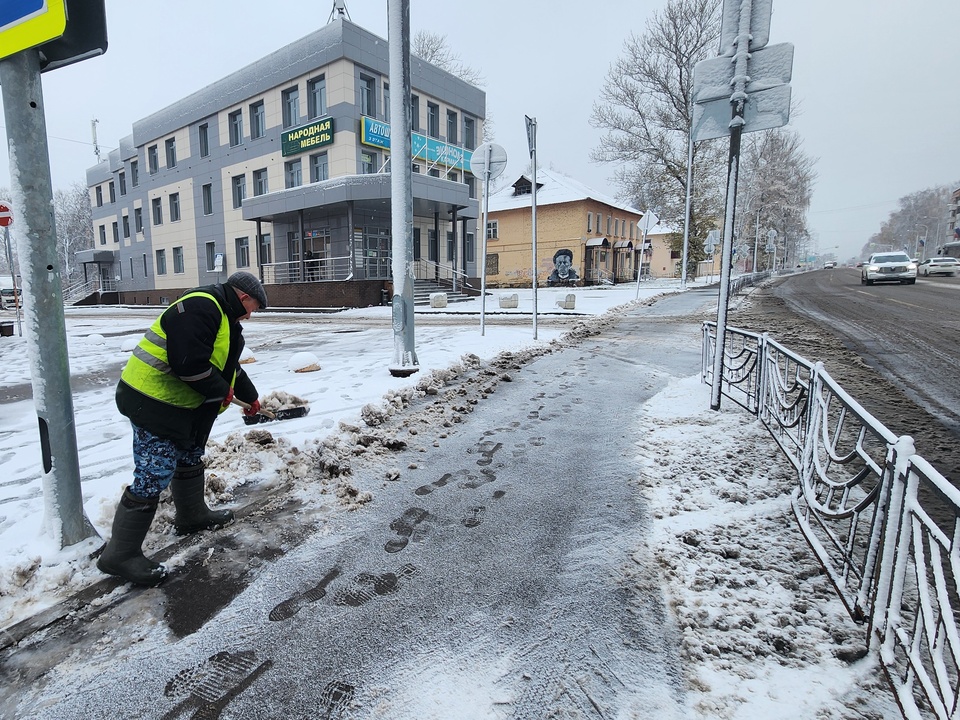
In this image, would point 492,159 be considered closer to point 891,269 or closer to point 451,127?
point 451,127

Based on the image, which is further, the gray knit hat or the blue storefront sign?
the blue storefront sign

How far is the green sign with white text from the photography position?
23922 millimetres

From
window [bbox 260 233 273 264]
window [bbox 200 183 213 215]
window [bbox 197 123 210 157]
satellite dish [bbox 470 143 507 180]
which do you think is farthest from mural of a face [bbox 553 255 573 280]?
satellite dish [bbox 470 143 507 180]

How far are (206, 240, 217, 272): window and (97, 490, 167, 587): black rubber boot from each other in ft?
106

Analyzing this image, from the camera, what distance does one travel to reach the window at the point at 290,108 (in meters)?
25.7

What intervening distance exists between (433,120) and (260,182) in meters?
9.61

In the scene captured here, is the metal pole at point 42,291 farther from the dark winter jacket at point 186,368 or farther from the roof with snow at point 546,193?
the roof with snow at point 546,193

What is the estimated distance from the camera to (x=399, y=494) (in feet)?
11.8

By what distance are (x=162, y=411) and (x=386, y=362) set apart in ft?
18.8

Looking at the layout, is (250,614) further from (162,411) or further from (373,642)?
(162,411)

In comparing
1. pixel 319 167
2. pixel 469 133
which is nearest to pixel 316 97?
pixel 319 167

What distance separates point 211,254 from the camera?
31.6m

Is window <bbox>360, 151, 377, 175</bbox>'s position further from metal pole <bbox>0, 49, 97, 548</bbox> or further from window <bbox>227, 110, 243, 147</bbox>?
metal pole <bbox>0, 49, 97, 548</bbox>

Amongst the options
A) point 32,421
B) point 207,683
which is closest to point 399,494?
point 207,683
